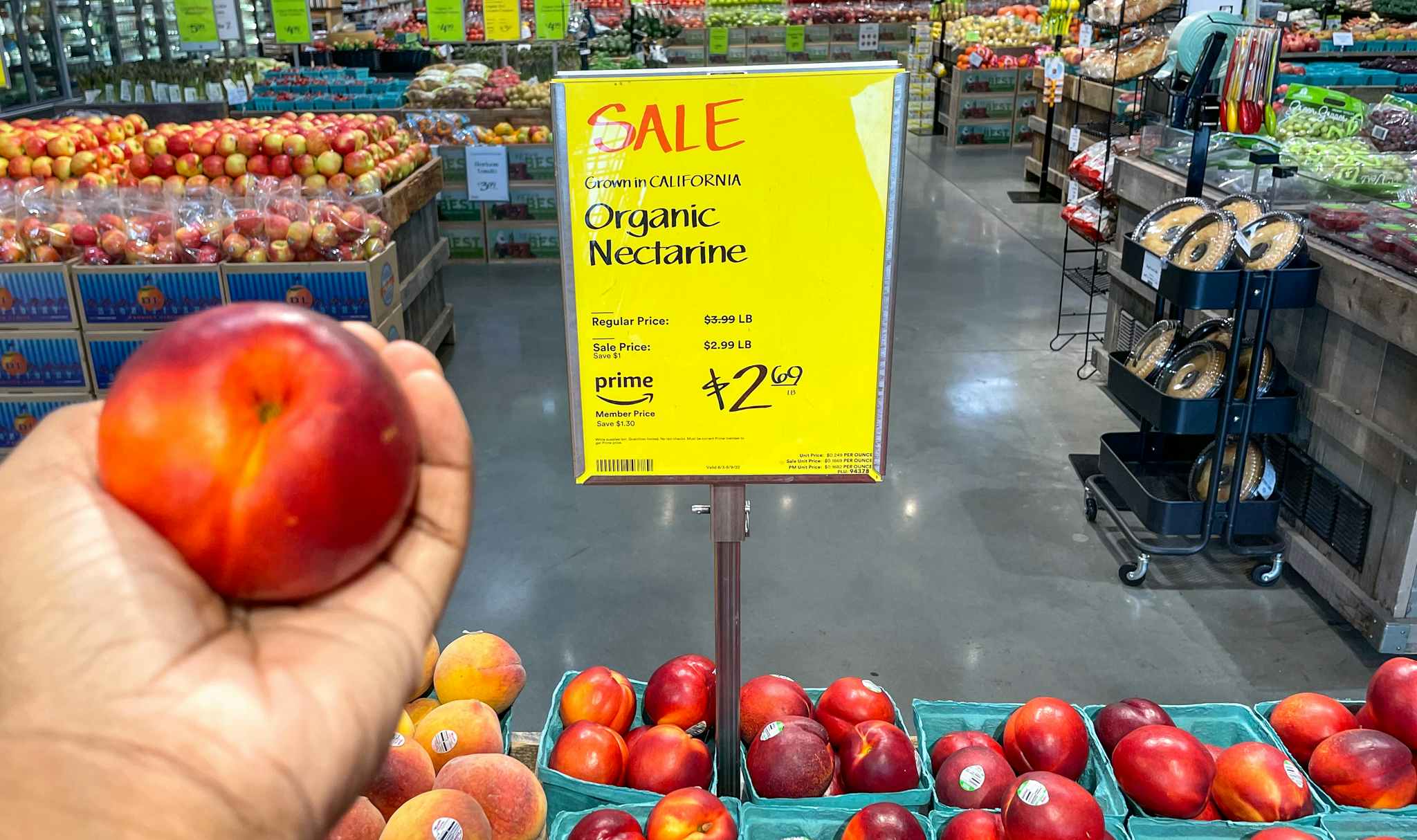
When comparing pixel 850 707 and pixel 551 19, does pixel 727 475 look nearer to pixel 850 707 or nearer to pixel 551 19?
pixel 850 707

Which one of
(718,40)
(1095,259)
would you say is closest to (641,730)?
(1095,259)

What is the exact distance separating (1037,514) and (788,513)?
0.95 metres

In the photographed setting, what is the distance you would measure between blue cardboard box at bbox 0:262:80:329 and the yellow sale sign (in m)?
3.26

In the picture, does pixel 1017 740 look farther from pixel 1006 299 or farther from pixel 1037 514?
pixel 1006 299

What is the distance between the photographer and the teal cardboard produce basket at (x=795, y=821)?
1.61 m

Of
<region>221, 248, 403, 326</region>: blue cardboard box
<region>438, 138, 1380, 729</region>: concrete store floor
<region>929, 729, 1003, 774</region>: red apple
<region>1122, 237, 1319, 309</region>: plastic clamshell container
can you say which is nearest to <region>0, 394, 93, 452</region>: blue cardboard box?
<region>221, 248, 403, 326</region>: blue cardboard box

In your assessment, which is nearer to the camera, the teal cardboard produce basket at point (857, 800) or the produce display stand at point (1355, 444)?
the teal cardboard produce basket at point (857, 800)

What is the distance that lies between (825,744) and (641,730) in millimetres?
349

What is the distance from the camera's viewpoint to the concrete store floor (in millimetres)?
2883

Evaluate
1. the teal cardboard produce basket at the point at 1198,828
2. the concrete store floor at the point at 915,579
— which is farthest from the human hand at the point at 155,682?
the concrete store floor at the point at 915,579

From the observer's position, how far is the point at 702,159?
1355mm

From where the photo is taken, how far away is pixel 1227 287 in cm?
300

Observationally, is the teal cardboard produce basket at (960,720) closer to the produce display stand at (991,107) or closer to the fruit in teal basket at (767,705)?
the fruit in teal basket at (767,705)

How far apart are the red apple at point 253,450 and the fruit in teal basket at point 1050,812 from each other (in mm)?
1120
